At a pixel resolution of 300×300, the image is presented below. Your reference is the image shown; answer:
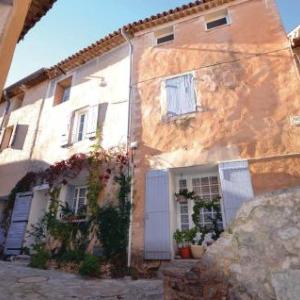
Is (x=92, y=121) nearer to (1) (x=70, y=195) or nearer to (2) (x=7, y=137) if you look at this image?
(1) (x=70, y=195)

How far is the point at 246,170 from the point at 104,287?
13.1 feet

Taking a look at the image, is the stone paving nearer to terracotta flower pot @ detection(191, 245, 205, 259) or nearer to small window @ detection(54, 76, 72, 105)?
terracotta flower pot @ detection(191, 245, 205, 259)

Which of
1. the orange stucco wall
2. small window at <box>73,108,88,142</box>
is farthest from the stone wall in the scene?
small window at <box>73,108,88,142</box>

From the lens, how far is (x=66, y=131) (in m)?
9.62

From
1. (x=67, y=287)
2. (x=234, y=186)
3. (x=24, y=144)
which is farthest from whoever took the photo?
(x=24, y=144)

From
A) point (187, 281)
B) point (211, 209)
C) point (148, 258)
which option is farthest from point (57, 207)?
point (187, 281)

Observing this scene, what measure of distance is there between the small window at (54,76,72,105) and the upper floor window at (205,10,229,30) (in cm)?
598

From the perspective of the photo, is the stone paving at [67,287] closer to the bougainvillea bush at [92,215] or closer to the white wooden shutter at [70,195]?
the bougainvillea bush at [92,215]

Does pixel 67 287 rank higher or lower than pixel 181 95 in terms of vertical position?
lower

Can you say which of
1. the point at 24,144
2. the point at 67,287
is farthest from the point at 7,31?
the point at 24,144

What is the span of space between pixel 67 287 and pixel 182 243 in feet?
8.79

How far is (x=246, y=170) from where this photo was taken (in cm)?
625

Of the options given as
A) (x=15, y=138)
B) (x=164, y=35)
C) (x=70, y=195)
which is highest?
(x=164, y=35)

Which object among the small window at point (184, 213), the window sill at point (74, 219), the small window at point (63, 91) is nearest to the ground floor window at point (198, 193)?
the small window at point (184, 213)
